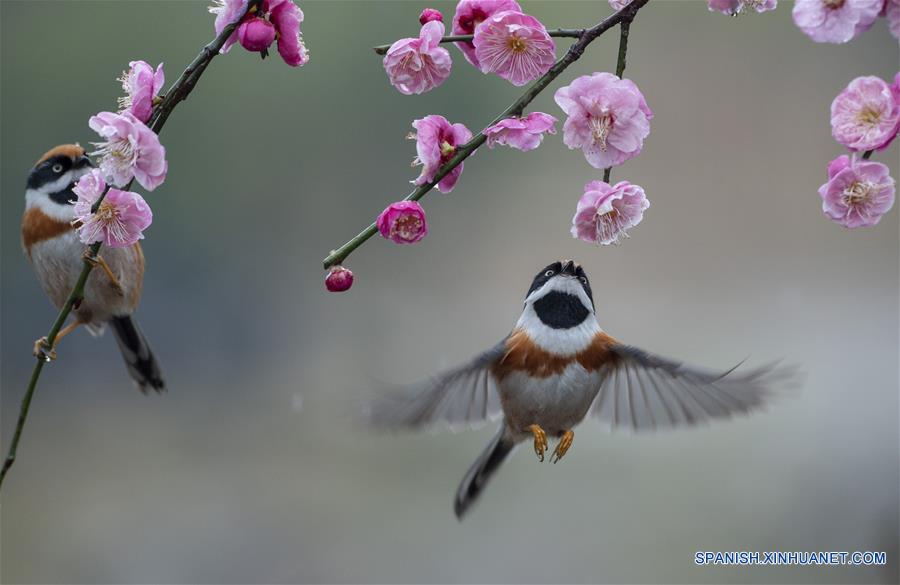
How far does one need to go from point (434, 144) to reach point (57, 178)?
3.72ft

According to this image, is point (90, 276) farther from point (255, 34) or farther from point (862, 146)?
point (862, 146)

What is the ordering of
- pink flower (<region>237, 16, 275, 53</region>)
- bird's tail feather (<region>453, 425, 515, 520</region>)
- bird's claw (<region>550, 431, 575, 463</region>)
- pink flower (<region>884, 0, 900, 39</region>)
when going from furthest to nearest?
1. bird's tail feather (<region>453, 425, 515, 520</region>)
2. bird's claw (<region>550, 431, 575, 463</region>)
3. pink flower (<region>237, 16, 275, 53</region>)
4. pink flower (<region>884, 0, 900, 39</region>)

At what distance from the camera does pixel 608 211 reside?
0.78 m

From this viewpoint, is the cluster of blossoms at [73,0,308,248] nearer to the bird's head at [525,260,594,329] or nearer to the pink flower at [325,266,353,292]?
the pink flower at [325,266,353,292]

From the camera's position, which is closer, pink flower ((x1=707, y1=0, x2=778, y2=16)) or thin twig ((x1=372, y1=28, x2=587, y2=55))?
thin twig ((x1=372, y1=28, x2=587, y2=55))

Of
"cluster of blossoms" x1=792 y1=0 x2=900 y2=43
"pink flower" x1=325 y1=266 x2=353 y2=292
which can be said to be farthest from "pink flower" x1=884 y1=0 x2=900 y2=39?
"pink flower" x1=325 y1=266 x2=353 y2=292

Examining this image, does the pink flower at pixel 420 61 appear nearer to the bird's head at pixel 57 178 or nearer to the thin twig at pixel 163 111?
the thin twig at pixel 163 111

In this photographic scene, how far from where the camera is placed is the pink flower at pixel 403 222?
2.38ft

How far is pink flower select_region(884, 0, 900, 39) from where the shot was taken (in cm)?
67

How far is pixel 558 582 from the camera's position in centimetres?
326

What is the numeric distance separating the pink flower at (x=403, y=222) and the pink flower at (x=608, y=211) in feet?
0.44

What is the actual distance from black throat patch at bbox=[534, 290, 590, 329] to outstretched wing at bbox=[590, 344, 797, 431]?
7 cm

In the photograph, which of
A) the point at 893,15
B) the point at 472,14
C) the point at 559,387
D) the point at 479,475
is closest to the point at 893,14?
the point at 893,15

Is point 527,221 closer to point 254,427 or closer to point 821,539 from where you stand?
point 254,427
